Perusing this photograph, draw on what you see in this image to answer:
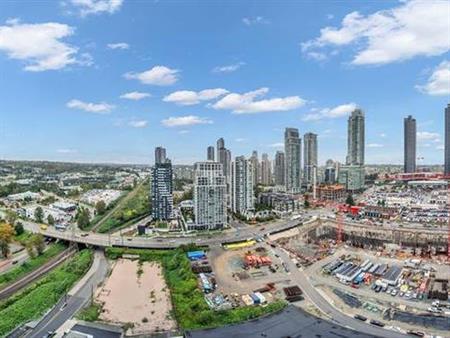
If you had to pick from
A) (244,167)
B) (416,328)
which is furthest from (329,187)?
(416,328)

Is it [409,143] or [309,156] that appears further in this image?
[409,143]

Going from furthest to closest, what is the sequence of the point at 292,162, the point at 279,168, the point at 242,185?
the point at 279,168 → the point at 292,162 → the point at 242,185

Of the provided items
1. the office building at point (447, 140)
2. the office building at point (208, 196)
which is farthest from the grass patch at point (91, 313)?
the office building at point (447, 140)

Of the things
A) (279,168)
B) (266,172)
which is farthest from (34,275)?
(266,172)

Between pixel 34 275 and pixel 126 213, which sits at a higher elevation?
pixel 126 213

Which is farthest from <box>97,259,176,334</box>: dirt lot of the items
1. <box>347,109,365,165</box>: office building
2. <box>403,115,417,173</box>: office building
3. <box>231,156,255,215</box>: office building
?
<box>403,115,417,173</box>: office building

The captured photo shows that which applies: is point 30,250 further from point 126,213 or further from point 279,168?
point 279,168

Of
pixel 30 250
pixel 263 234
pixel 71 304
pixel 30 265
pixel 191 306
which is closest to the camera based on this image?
pixel 191 306

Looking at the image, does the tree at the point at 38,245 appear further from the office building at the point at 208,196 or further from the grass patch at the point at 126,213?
the office building at the point at 208,196
